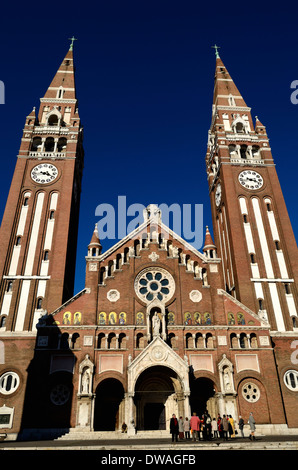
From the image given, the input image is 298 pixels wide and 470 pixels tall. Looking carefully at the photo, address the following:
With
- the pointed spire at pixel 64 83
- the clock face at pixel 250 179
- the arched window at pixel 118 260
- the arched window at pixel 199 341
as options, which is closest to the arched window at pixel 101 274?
the arched window at pixel 118 260

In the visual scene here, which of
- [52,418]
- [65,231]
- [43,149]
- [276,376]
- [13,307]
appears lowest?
[52,418]

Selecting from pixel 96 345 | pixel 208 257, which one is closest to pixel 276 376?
pixel 208 257

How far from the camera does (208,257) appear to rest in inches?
1480

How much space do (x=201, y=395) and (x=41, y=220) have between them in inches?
971

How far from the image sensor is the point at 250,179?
4484cm

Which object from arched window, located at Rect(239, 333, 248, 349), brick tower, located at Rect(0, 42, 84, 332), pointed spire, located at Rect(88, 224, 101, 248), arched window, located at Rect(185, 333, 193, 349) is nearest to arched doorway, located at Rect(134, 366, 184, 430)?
arched window, located at Rect(185, 333, 193, 349)

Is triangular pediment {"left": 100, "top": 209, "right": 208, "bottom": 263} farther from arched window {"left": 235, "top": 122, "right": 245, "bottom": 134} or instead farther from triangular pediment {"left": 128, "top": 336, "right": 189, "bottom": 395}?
arched window {"left": 235, "top": 122, "right": 245, "bottom": 134}

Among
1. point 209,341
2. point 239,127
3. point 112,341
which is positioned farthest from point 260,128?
point 112,341

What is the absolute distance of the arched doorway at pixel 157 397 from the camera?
30938 mm

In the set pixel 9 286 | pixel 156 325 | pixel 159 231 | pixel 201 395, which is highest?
pixel 159 231

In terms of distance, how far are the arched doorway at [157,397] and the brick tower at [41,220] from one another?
37.2 ft

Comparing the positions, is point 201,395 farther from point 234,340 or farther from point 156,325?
point 156,325
